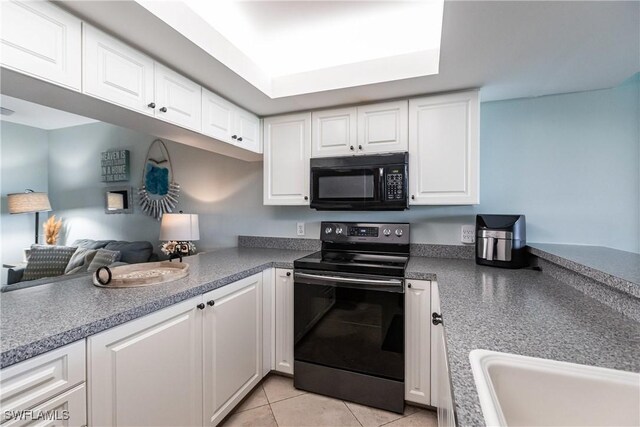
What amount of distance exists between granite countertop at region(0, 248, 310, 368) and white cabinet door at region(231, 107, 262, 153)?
1.01 m

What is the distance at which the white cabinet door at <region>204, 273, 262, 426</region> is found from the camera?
57.2 inches

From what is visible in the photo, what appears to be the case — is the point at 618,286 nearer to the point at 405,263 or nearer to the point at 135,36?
the point at 405,263

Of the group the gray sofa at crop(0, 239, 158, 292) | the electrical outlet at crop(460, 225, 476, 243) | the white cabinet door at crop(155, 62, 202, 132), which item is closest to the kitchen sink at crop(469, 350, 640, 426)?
the electrical outlet at crop(460, 225, 476, 243)

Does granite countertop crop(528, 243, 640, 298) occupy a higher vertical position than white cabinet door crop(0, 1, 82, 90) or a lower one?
lower

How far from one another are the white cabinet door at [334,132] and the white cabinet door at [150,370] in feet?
4.40

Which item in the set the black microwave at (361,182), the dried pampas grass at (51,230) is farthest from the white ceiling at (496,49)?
the dried pampas grass at (51,230)

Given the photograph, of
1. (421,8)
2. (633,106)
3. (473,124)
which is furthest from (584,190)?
(421,8)

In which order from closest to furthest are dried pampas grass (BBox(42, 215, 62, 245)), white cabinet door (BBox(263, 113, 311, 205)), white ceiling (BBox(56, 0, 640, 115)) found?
white ceiling (BBox(56, 0, 640, 115))
white cabinet door (BBox(263, 113, 311, 205))
dried pampas grass (BBox(42, 215, 62, 245))

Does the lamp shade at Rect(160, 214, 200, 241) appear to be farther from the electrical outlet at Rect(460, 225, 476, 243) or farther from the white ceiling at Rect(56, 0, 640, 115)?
the electrical outlet at Rect(460, 225, 476, 243)

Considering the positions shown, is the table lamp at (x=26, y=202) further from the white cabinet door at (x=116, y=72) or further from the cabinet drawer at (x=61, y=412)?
the cabinet drawer at (x=61, y=412)

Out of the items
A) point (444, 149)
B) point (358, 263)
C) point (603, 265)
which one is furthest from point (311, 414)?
point (444, 149)

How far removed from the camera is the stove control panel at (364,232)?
2.11 m

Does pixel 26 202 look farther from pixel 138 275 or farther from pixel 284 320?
pixel 284 320

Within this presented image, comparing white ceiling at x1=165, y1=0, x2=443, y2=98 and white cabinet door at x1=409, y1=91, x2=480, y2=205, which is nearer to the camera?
white ceiling at x1=165, y1=0, x2=443, y2=98
